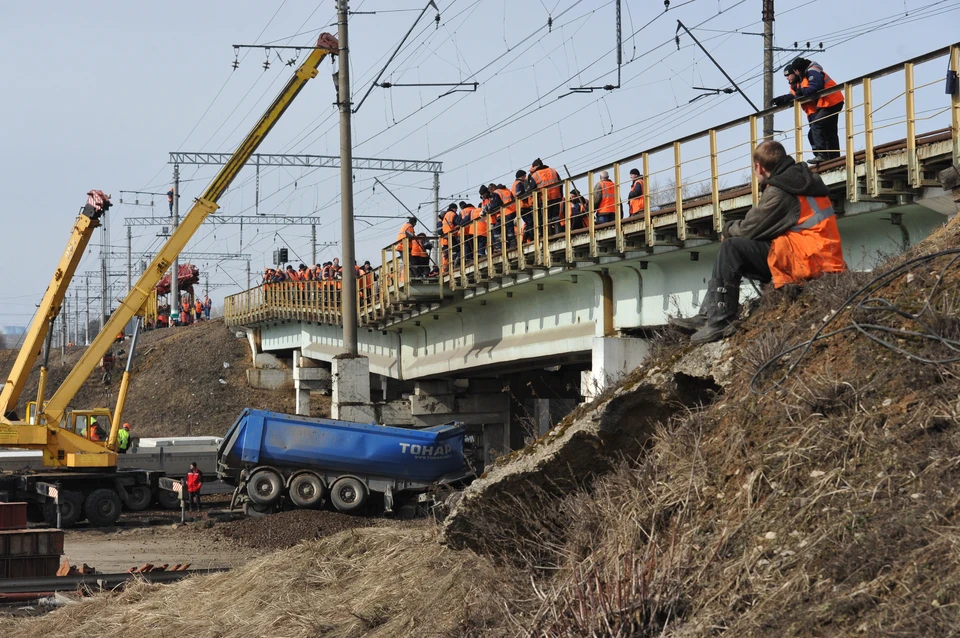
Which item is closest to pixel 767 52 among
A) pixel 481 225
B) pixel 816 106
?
pixel 481 225

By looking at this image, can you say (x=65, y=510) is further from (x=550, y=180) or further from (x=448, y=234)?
(x=550, y=180)

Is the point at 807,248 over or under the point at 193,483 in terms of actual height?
over

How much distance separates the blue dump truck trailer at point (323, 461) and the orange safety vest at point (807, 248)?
1537cm

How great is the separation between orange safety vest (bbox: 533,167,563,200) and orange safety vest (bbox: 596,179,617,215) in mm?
1404

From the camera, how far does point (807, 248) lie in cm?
716

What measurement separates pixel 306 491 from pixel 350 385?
5516 millimetres

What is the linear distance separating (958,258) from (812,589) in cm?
270

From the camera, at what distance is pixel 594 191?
17.8 m

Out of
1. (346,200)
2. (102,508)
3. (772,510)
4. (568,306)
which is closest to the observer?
(772,510)

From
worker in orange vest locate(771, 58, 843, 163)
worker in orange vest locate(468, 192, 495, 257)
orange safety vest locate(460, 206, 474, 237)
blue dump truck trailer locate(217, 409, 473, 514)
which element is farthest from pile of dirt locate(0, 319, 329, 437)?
worker in orange vest locate(771, 58, 843, 163)

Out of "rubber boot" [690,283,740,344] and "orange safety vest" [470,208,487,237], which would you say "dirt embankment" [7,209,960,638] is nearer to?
"rubber boot" [690,283,740,344]

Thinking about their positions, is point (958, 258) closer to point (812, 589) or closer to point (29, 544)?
point (812, 589)

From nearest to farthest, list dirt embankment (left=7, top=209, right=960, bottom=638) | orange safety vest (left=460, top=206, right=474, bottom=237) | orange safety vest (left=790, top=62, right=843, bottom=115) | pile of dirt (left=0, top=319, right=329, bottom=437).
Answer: dirt embankment (left=7, top=209, right=960, bottom=638)
orange safety vest (left=790, top=62, right=843, bottom=115)
orange safety vest (left=460, top=206, right=474, bottom=237)
pile of dirt (left=0, top=319, right=329, bottom=437)

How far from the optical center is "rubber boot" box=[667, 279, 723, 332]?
287 inches
